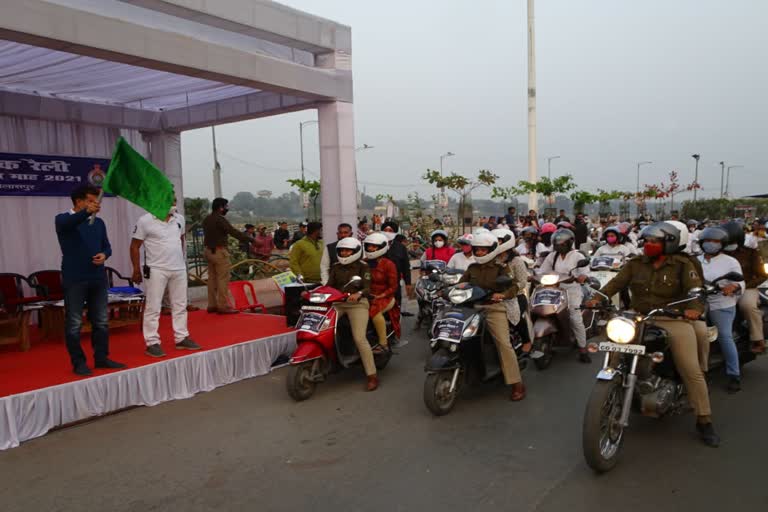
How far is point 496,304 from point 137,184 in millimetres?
4161

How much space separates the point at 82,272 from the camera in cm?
581

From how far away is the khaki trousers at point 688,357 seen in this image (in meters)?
4.53

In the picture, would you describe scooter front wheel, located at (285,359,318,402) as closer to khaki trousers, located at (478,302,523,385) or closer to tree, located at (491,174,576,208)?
khaki trousers, located at (478,302,523,385)

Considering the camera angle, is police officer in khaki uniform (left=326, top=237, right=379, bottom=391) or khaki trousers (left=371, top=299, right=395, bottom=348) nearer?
police officer in khaki uniform (left=326, top=237, right=379, bottom=391)

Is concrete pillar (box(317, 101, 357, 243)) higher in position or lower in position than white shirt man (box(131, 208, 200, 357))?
higher

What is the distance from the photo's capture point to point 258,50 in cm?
801

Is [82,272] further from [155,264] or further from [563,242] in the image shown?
[563,242]

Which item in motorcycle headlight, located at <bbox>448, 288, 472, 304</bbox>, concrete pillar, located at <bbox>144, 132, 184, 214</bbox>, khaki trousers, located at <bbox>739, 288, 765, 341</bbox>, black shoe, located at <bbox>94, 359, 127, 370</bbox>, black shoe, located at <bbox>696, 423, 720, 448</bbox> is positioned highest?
concrete pillar, located at <bbox>144, 132, 184, 214</bbox>

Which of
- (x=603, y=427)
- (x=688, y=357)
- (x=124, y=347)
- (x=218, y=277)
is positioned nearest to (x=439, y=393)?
(x=603, y=427)

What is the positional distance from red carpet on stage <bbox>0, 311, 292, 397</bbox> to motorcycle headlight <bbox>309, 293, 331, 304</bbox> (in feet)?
4.70

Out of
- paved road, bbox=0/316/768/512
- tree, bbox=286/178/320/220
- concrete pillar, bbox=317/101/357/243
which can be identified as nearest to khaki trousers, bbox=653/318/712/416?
paved road, bbox=0/316/768/512

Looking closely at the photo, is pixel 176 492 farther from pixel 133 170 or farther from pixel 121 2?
pixel 121 2

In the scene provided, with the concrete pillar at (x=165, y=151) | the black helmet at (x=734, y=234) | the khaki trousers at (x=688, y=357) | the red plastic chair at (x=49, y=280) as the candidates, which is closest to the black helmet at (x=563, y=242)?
the black helmet at (x=734, y=234)

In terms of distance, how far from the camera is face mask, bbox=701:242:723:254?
5.96 m
